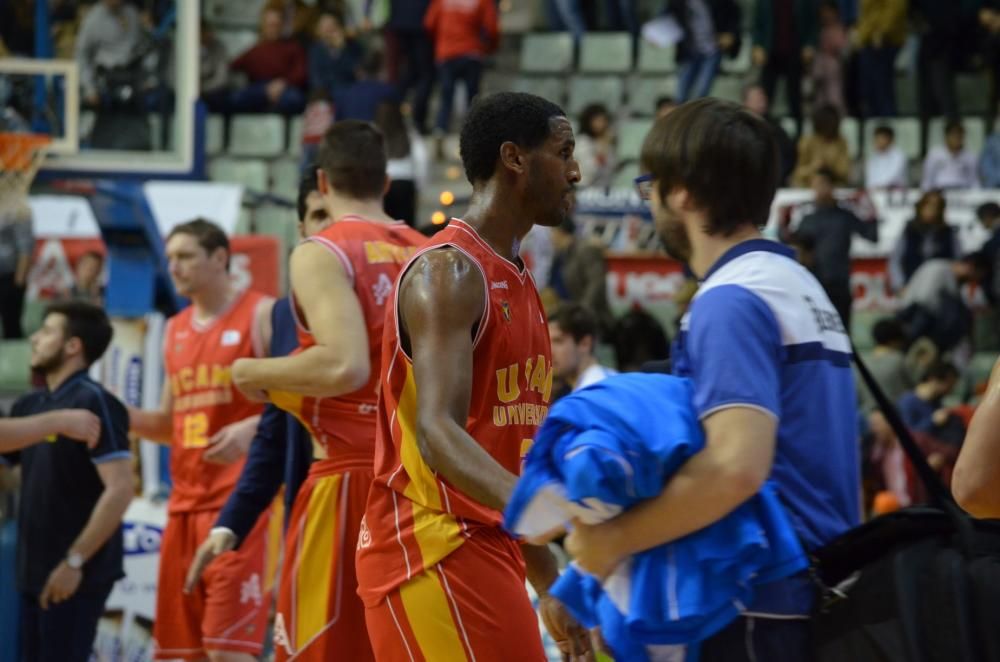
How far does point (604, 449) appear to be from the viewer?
268 cm

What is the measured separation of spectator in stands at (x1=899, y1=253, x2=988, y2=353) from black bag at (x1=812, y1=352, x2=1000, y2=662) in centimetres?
1209

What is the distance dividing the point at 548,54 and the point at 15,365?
8.52 m

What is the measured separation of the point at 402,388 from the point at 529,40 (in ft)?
55.0

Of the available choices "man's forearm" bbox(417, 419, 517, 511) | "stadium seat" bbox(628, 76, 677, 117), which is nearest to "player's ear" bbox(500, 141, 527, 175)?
"man's forearm" bbox(417, 419, 517, 511)

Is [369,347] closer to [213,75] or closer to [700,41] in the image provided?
[700,41]

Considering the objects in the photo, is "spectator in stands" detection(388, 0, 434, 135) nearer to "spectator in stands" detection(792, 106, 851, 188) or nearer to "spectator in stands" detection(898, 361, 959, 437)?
"spectator in stands" detection(792, 106, 851, 188)

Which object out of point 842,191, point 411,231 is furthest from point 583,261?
point 411,231

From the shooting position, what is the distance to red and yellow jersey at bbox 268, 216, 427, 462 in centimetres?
507

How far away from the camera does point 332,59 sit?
18.0m

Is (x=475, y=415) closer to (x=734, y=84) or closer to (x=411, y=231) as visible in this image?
(x=411, y=231)

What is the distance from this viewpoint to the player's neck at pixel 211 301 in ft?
24.0

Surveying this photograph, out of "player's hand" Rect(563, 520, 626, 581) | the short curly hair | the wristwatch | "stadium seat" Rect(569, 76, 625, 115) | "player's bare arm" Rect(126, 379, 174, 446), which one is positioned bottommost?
the wristwatch

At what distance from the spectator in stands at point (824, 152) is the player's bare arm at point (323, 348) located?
11.7m

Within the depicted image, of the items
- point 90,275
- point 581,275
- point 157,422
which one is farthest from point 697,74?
point 157,422
